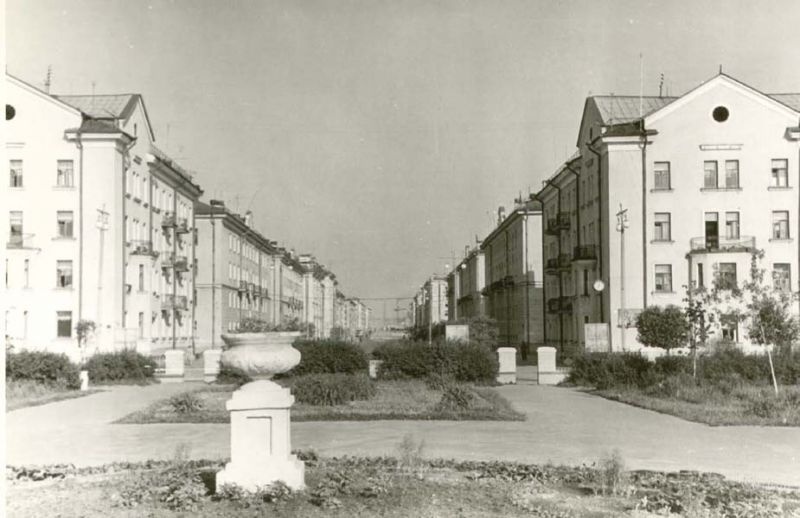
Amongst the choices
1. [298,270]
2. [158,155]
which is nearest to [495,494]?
[158,155]

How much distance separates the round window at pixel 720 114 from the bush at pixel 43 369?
1277 inches

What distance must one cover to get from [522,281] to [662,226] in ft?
82.1

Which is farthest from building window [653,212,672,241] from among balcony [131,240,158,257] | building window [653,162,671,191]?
balcony [131,240,158,257]

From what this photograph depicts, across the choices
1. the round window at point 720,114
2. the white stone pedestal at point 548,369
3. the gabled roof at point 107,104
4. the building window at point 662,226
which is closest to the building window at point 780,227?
the building window at point 662,226

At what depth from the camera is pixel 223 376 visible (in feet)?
84.7

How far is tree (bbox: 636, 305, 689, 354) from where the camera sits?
89.5 feet

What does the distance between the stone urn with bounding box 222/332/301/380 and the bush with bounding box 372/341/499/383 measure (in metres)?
17.8

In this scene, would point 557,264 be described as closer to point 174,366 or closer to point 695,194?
point 695,194

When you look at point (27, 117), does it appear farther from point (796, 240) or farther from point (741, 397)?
→ point (796, 240)

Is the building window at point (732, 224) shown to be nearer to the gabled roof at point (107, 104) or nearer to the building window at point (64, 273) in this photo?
the gabled roof at point (107, 104)

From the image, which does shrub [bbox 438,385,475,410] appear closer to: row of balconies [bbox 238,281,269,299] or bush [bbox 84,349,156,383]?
bush [bbox 84,349,156,383]

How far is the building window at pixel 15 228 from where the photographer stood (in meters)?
37.6

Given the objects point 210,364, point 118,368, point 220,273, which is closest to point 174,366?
point 210,364

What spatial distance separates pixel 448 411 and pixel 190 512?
9.42 metres
